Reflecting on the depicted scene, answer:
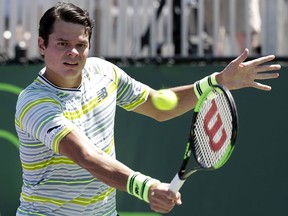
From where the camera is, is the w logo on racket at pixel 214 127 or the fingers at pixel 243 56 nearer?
the w logo on racket at pixel 214 127

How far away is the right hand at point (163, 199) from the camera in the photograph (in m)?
2.76

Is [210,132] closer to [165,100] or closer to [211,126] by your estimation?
[211,126]

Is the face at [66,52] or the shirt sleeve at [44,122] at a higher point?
the face at [66,52]

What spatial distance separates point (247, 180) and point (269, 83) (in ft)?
2.84

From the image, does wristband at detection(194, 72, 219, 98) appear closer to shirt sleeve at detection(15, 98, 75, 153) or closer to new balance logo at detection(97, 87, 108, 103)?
new balance logo at detection(97, 87, 108, 103)

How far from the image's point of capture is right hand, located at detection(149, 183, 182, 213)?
276 centimetres

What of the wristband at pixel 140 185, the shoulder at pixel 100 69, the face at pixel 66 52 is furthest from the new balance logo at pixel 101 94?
the wristband at pixel 140 185

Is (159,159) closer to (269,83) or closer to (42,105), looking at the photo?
(269,83)

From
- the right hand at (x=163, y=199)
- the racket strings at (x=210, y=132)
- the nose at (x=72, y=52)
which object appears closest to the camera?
the right hand at (x=163, y=199)

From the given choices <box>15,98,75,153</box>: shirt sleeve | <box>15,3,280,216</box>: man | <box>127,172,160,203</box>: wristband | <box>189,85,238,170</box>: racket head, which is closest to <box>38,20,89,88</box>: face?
<box>15,3,280,216</box>: man

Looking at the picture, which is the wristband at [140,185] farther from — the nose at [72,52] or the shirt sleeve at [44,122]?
the nose at [72,52]

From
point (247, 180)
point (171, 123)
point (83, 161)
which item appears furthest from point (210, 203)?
point (83, 161)

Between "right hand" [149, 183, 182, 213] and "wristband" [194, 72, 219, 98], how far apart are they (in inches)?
47.8

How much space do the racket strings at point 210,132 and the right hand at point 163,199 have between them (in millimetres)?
333
